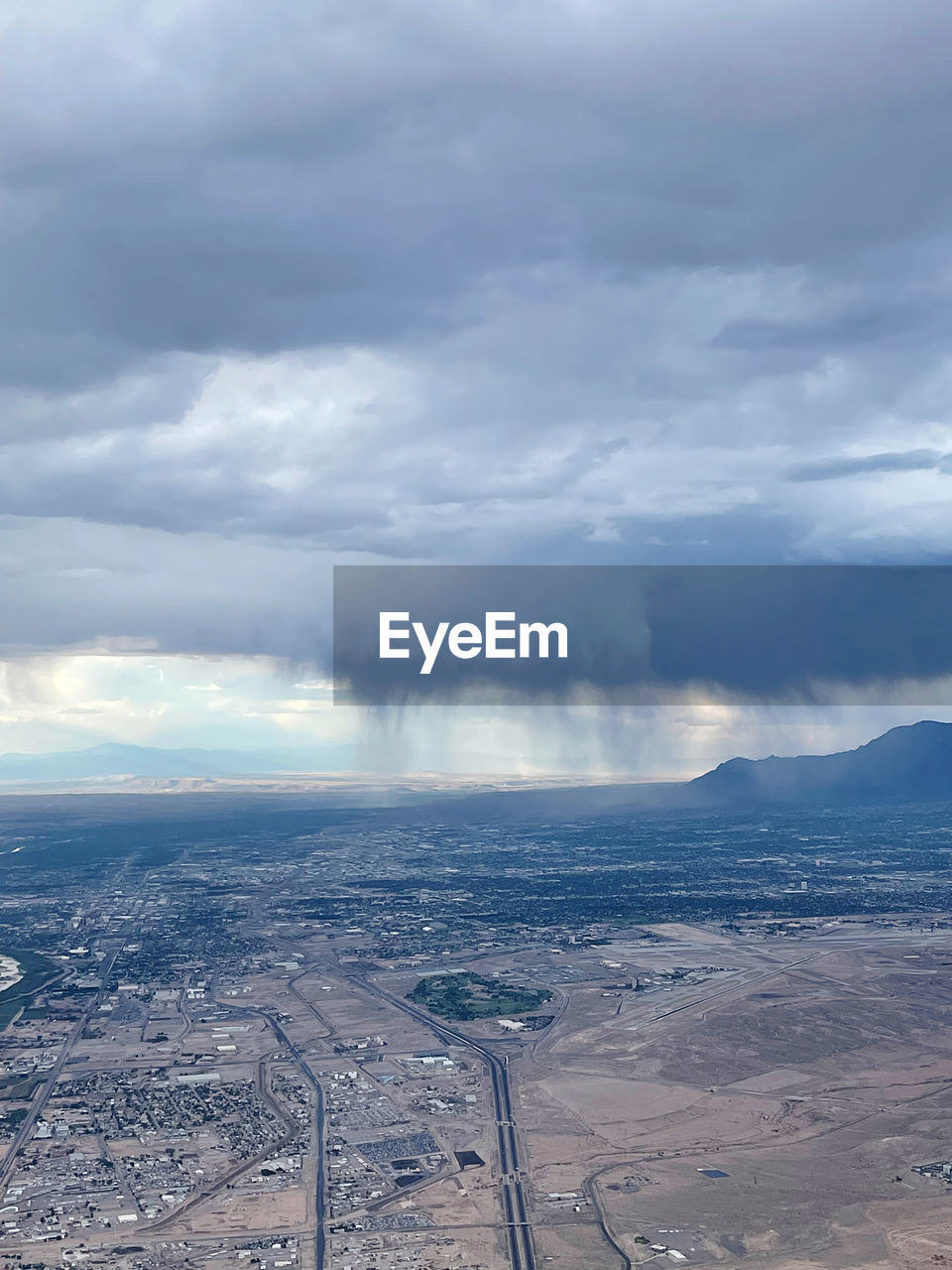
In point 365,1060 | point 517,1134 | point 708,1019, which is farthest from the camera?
point 708,1019

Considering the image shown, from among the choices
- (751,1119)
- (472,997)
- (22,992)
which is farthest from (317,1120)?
(22,992)

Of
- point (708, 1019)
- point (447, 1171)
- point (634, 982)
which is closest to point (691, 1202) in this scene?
point (447, 1171)

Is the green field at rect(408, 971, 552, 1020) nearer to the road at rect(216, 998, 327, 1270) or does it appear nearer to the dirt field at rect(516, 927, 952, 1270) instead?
the dirt field at rect(516, 927, 952, 1270)

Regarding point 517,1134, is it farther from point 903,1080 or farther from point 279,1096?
point 903,1080

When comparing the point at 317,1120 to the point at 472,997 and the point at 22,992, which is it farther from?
the point at 22,992

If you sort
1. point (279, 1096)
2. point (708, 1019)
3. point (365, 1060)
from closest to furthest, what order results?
point (279, 1096) < point (365, 1060) < point (708, 1019)

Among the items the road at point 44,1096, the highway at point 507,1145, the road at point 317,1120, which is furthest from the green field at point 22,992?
the highway at point 507,1145
